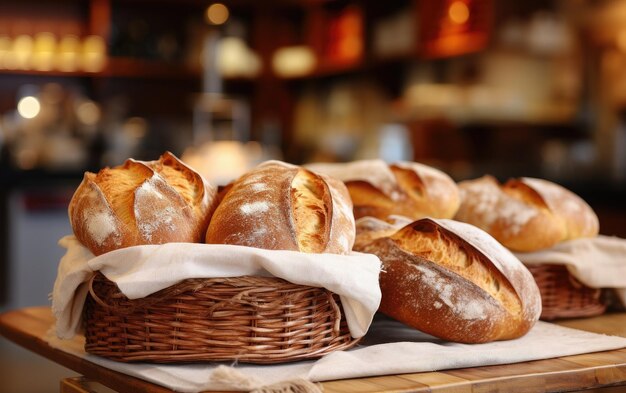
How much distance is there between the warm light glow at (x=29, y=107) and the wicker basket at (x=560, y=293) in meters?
5.13

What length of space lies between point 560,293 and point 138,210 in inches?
34.0

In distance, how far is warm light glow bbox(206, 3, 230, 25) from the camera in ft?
20.5

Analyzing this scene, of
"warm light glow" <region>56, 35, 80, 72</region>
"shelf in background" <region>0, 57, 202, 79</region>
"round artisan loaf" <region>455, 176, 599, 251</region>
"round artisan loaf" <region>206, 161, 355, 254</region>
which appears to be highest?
"warm light glow" <region>56, 35, 80, 72</region>

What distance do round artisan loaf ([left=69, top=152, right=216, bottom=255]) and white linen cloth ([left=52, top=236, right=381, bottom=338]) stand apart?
5cm

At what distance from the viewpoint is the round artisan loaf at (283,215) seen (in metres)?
1.25

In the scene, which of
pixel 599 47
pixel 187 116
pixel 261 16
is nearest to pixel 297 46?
pixel 261 16

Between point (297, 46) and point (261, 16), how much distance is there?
0.41 m

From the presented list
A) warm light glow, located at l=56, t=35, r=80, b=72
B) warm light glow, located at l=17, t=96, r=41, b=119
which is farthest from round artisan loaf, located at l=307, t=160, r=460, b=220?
warm light glow, located at l=56, t=35, r=80, b=72

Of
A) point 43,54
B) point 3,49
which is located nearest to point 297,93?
point 43,54

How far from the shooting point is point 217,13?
654cm

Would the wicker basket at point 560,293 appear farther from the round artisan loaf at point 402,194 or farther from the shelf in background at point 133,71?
the shelf in background at point 133,71

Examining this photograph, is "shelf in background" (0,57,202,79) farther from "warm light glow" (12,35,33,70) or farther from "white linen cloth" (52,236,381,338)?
"white linen cloth" (52,236,381,338)

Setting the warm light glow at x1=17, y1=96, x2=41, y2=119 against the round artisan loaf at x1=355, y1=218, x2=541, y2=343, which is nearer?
the round artisan loaf at x1=355, y1=218, x2=541, y2=343

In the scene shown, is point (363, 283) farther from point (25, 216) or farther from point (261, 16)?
point (261, 16)
